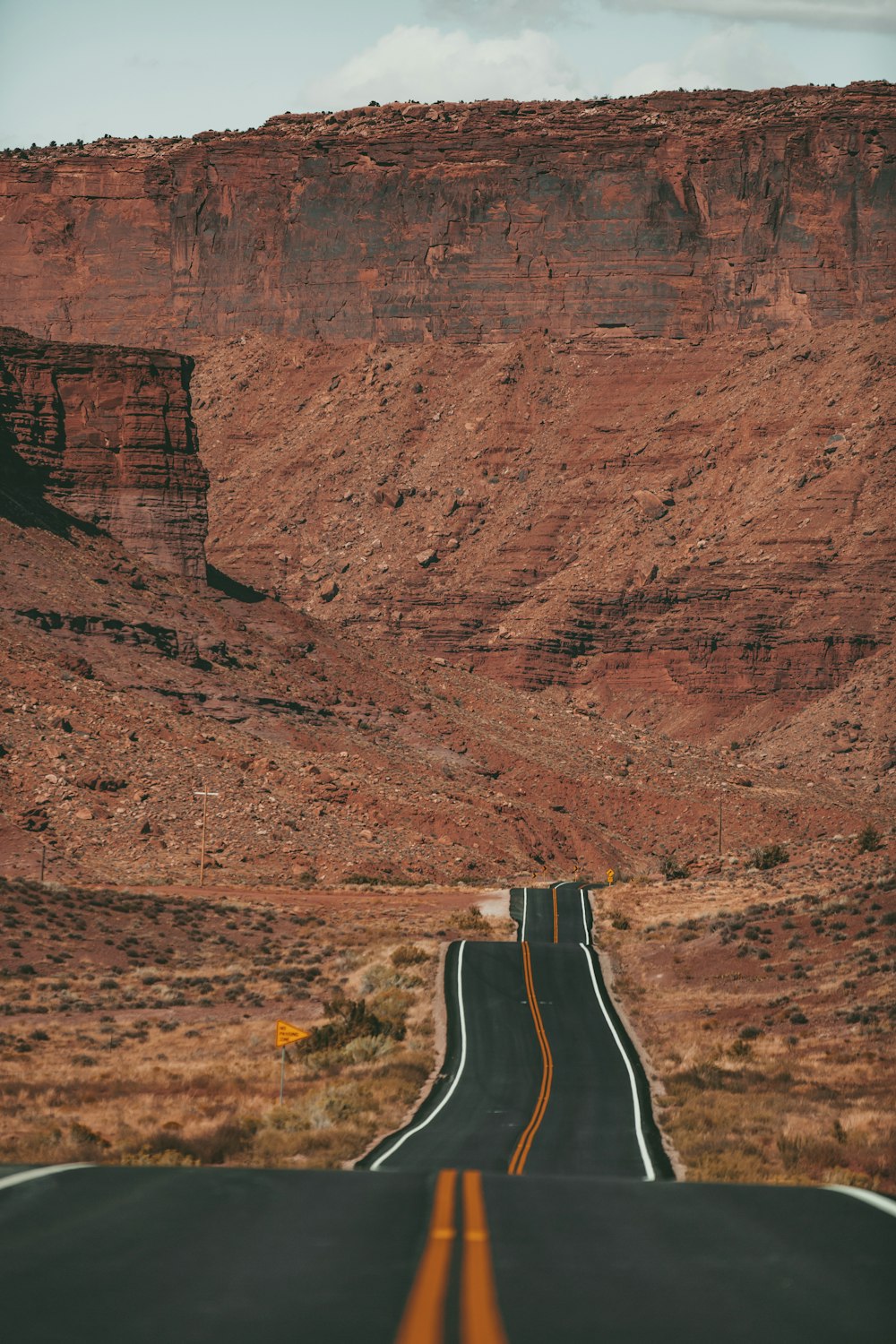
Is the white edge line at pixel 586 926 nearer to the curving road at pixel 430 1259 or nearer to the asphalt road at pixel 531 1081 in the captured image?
the asphalt road at pixel 531 1081

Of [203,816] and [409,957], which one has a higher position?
[203,816]

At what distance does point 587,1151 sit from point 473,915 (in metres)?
37.7

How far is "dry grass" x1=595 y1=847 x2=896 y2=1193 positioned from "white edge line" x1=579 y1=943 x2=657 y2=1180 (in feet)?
1.51

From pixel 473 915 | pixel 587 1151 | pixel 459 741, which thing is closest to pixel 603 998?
pixel 473 915

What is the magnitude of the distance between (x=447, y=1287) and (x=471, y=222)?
535ft

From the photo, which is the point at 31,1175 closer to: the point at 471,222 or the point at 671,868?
the point at 671,868

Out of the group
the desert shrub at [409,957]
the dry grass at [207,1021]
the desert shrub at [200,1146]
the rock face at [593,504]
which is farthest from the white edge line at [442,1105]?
the rock face at [593,504]

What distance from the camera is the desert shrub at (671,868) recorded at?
73.8 meters

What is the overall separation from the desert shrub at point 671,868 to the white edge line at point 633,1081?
57.3ft

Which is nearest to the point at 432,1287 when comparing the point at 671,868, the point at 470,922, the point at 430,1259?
the point at 430,1259

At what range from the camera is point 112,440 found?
93000 millimetres

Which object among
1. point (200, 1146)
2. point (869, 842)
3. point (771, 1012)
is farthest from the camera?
point (869, 842)

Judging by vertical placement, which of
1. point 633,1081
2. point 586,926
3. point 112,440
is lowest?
point 633,1081

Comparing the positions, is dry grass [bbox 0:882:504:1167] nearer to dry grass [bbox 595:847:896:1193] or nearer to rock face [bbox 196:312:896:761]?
dry grass [bbox 595:847:896:1193]
